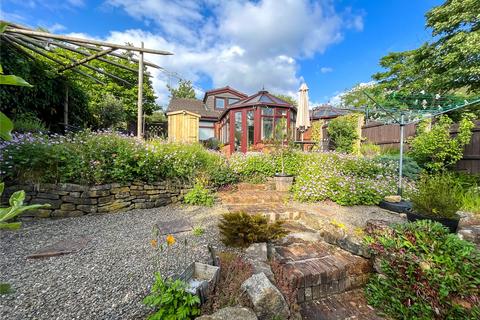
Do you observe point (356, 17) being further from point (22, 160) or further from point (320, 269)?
point (22, 160)

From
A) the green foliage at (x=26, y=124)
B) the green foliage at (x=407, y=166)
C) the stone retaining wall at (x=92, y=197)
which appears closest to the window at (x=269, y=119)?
the green foliage at (x=407, y=166)

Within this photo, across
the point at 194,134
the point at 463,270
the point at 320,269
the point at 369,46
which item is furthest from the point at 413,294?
the point at 369,46

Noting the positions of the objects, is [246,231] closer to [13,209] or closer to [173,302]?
[173,302]

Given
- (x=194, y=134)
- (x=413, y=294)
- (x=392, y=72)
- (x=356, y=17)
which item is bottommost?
(x=413, y=294)

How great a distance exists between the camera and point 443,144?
5578mm

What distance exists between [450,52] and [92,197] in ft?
45.8

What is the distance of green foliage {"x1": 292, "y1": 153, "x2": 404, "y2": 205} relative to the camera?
4.36 m

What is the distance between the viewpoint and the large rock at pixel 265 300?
58.4 inches

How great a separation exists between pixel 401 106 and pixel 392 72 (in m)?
12.9

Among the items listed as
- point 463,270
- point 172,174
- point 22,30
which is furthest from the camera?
point 172,174

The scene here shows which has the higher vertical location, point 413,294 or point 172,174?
point 172,174

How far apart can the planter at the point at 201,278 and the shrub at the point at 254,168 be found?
13.1 feet

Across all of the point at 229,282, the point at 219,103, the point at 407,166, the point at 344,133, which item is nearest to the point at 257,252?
the point at 229,282

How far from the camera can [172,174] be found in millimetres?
4500
